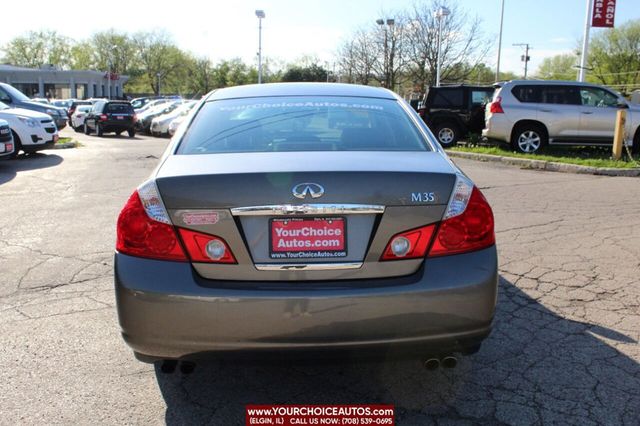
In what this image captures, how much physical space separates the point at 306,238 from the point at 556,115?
40.8ft

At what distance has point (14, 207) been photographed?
764 cm

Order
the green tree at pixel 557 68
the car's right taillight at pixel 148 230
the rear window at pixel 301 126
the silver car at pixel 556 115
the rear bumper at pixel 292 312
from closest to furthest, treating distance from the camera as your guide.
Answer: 1. the rear bumper at pixel 292 312
2. the car's right taillight at pixel 148 230
3. the rear window at pixel 301 126
4. the silver car at pixel 556 115
5. the green tree at pixel 557 68

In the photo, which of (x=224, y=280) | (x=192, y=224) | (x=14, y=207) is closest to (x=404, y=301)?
(x=224, y=280)

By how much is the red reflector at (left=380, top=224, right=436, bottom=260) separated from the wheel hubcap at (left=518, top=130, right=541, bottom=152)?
1218 centimetres

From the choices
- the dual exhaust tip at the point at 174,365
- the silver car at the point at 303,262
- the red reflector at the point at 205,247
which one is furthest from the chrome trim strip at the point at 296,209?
the dual exhaust tip at the point at 174,365

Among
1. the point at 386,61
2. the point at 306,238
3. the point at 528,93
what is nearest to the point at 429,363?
the point at 306,238

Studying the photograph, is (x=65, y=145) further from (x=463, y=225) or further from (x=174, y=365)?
(x=463, y=225)

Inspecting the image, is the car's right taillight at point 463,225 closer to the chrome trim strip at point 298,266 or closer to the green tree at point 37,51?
the chrome trim strip at point 298,266

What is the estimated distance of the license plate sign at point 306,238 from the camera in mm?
2355

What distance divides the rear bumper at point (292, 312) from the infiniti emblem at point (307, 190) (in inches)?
14.9

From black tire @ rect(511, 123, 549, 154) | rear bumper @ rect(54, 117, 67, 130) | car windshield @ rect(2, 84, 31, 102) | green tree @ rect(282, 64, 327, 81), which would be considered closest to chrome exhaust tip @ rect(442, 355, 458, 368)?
black tire @ rect(511, 123, 549, 154)

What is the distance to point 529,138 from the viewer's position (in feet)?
44.6

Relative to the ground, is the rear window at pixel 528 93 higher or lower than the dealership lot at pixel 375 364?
higher

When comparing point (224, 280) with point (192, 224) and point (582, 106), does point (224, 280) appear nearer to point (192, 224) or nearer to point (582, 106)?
point (192, 224)
